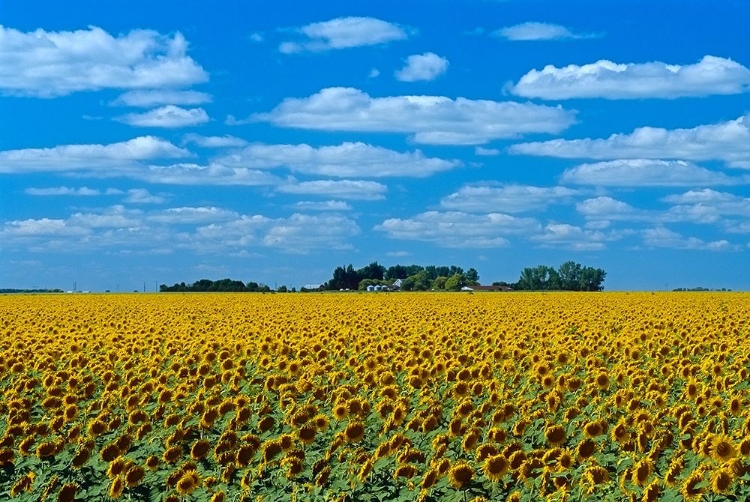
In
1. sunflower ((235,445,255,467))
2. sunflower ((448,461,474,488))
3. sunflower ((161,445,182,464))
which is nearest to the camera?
sunflower ((448,461,474,488))

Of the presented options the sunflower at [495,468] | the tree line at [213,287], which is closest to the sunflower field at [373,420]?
the sunflower at [495,468]

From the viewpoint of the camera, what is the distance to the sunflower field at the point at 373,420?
8508 millimetres

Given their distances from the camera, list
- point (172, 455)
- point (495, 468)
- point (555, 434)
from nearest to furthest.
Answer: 1. point (495, 468)
2. point (172, 455)
3. point (555, 434)

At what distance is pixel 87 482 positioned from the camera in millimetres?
9680

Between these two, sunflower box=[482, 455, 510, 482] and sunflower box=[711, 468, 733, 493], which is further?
sunflower box=[482, 455, 510, 482]

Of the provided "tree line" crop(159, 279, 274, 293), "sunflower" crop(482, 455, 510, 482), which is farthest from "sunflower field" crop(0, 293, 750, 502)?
"tree line" crop(159, 279, 274, 293)

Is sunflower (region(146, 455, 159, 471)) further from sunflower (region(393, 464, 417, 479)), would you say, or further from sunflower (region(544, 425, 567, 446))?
sunflower (region(544, 425, 567, 446))

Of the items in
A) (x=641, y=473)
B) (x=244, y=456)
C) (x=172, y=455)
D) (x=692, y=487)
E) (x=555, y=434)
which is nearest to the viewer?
(x=692, y=487)

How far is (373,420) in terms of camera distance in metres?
11.0

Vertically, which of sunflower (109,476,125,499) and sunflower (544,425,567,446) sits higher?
sunflower (544,425,567,446)

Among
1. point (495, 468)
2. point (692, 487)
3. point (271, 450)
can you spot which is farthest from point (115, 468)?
point (692, 487)

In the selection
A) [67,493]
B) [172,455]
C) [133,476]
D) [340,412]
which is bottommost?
[67,493]

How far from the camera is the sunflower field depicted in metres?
8.51

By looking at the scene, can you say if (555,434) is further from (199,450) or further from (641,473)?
(199,450)
